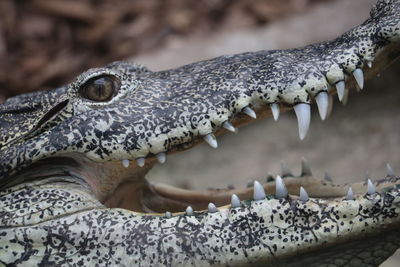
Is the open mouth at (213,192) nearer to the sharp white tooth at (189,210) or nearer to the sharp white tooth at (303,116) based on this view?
the sharp white tooth at (189,210)

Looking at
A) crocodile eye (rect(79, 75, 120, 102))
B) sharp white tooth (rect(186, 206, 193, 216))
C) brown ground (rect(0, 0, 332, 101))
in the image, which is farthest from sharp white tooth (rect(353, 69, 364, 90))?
brown ground (rect(0, 0, 332, 101))

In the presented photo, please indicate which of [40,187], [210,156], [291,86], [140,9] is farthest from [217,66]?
[140,9]

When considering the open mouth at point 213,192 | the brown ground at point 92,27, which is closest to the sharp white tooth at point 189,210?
the open mouth at point 213,192

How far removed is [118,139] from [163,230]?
19.0 inches

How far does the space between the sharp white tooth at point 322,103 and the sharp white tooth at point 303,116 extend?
0.16ft

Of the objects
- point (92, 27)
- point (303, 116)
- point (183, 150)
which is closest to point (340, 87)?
point (303, 116)

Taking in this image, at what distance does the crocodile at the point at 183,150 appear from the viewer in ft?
8.88

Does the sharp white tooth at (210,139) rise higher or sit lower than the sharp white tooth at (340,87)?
lower

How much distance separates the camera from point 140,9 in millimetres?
8273

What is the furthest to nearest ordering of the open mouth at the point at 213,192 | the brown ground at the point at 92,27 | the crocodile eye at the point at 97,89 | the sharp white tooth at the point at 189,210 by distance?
the brown ground at the point at 92,27 → the crocodile eye at the point at 97,89 → the open mouth at the point at 213,192 → the sharp white tooth at the point at 189,210

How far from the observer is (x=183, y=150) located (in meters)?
2.99

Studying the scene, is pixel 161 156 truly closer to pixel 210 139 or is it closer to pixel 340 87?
pixel 210 139

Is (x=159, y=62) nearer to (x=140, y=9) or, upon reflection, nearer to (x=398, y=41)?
(x=140, y=9)

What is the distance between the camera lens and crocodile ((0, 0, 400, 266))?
2.71 m
